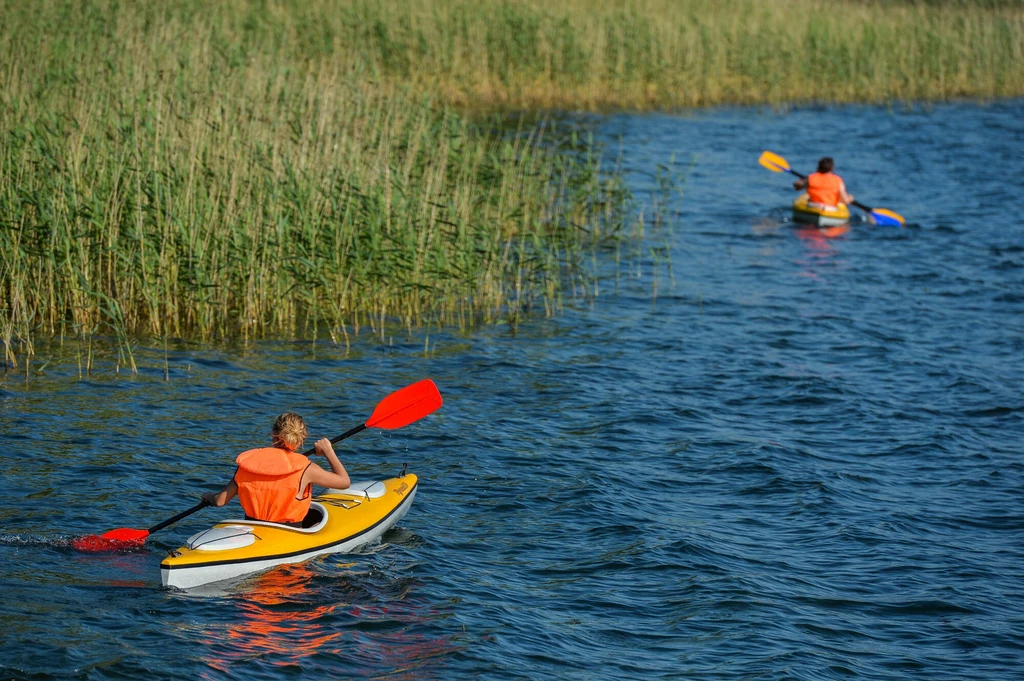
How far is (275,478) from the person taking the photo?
6.36 metres

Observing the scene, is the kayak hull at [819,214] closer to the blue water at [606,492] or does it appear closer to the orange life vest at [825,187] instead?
the orange life vest at [825,187]

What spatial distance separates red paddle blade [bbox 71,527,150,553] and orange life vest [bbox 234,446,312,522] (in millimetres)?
619

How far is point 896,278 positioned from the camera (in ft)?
46.9

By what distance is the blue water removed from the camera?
5891mm

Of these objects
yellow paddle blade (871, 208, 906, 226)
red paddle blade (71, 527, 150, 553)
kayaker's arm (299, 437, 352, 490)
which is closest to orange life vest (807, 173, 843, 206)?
yellow paddle blade (871, 208, 906, 226)

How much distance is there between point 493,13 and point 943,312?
11211 millimetres

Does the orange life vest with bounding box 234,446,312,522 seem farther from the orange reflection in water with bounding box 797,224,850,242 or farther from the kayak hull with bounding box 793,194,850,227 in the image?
the kayak hull with bounding box 793,194,850,227

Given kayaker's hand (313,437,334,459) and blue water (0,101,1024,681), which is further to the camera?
kayaker's hand (313,437,334,459)

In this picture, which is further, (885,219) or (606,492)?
(885,219)

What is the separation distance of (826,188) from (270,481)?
11.9m

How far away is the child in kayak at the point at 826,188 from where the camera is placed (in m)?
16.5

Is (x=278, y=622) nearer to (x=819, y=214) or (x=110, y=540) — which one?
(x=110, y=540)

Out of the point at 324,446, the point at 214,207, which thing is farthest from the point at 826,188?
the point at 324,446

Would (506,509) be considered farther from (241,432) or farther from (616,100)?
(616,100)
